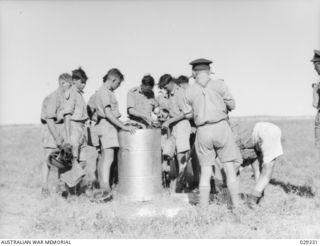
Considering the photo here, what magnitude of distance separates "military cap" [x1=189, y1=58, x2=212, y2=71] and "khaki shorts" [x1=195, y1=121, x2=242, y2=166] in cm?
75

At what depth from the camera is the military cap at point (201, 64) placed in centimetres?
530

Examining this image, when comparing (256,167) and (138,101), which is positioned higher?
(138,101)

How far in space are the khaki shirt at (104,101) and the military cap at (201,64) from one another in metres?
1.56

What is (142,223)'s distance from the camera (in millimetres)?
4750

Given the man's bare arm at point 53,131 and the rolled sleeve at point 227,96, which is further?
the man's bare arm at point 53,131

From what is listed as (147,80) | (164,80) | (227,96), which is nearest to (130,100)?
(147,80)

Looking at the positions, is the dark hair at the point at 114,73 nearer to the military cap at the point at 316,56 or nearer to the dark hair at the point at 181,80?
the dark hair at the point at 181,80

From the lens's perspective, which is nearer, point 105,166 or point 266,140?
point 266,140

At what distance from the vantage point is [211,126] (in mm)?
5203

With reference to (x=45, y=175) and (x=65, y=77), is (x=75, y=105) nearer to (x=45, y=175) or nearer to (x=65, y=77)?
(x=65, y=77)

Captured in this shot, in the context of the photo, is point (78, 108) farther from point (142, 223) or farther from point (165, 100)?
point (142, 223)

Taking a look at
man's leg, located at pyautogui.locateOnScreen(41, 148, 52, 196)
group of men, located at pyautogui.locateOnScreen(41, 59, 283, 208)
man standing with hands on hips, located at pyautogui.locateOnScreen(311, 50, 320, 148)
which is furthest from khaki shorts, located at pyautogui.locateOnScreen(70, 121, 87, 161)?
man standing with hands on hips, located at pyautogui.locateOnScreen(311, 50, 320, 148)

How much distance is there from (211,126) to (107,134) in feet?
6.11

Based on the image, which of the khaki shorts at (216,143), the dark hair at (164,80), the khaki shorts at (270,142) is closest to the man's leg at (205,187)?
the khaki shorts at (216,143)
